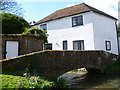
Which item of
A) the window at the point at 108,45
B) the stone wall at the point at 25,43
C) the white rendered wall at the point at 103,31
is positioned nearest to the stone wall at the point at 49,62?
the stone wall at the point at 25,43

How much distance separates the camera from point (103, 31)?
1752 centimetres

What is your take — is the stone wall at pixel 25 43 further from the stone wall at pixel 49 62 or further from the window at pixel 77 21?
the window at pixel 77 21

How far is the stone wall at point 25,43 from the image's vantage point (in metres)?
10.0

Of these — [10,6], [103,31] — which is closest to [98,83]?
[103,31]

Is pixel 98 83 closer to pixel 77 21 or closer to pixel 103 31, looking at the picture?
pixel 103 31

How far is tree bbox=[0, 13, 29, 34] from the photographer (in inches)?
453

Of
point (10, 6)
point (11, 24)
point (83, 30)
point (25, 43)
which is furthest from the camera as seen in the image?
point (10, 6)

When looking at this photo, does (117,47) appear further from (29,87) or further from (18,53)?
(29,87)

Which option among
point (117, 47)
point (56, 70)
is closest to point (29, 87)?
point (56, 70)

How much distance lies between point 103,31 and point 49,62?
12.4 meters

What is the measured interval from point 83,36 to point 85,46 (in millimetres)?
1434

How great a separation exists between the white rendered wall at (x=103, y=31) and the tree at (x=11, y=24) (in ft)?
31.1

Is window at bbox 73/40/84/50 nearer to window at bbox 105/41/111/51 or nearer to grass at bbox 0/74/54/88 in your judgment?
window at bbox 105/41/111/51

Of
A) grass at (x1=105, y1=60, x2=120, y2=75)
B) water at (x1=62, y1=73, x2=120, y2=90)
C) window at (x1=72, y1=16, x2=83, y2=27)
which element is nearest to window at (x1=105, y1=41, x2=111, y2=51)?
grass at (x1=105, y1=60, x2=120, y2=75)
